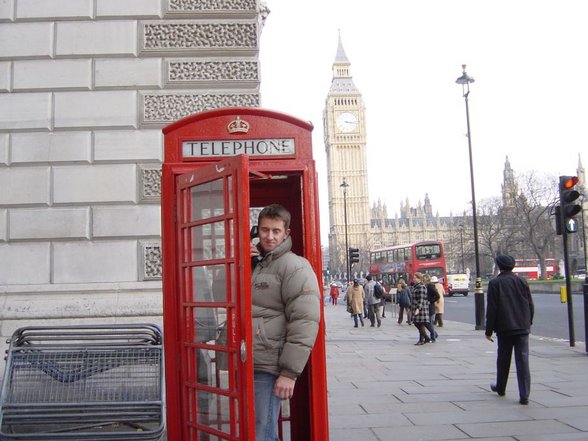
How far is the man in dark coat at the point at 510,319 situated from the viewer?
732 centimetres

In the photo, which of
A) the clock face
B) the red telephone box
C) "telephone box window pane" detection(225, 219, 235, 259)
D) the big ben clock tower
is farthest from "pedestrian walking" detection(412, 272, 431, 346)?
the clock face

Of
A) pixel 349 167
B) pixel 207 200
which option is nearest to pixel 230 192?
pixel 207 200

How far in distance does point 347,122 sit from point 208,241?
12108cm

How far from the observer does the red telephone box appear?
378 centimetres

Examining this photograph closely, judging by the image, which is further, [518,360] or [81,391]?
[518,360]

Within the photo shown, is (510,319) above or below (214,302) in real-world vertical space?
below

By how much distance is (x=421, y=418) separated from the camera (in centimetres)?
664

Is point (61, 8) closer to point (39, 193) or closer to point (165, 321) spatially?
point (39, 193)

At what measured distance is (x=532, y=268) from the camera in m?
66.5

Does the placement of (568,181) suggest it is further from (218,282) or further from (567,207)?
(218,282)

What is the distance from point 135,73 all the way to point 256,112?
3.14m

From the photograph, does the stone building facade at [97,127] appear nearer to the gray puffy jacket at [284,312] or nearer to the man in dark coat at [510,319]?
the gray puffy jacket at [284,312]

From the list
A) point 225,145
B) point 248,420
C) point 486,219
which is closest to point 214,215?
point 225,145

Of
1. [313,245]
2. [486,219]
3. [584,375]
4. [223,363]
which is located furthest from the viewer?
[486,219]
